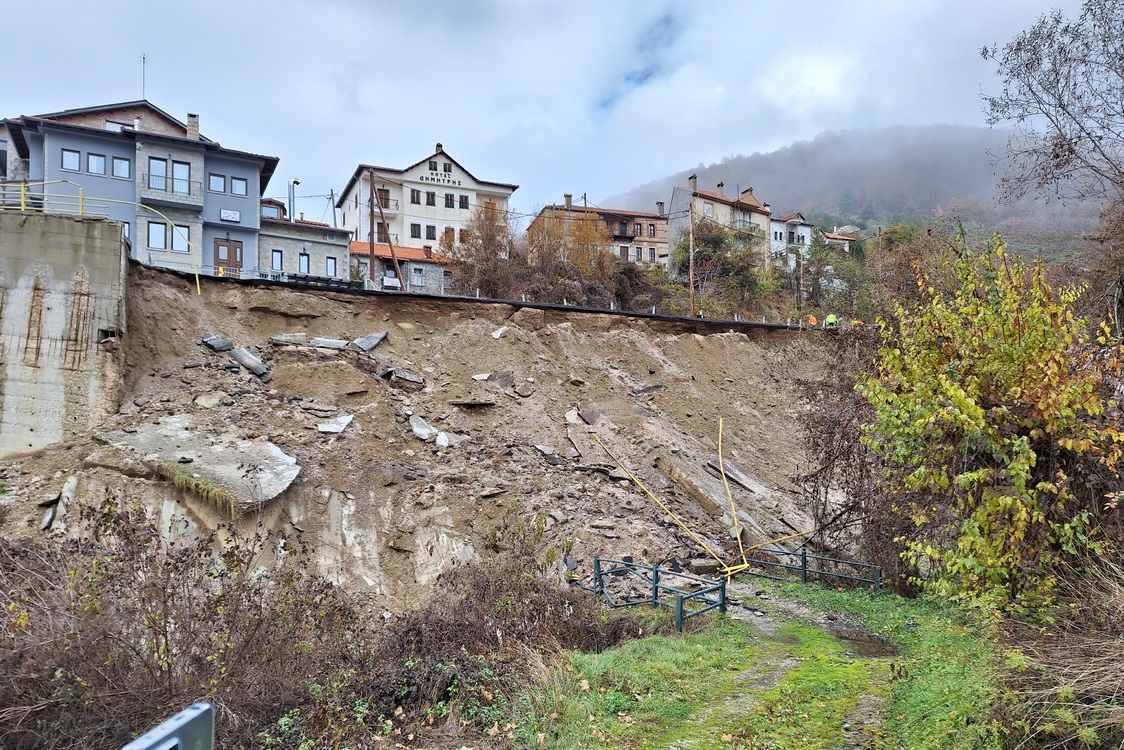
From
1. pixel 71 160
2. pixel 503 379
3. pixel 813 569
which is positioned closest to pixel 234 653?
pixel 813 569

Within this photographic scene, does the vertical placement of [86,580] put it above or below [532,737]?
above

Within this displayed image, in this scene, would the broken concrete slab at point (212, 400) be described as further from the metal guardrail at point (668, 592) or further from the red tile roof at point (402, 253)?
the red tile roof at point (402, 253)

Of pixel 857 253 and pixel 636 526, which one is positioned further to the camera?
pixel 857 253

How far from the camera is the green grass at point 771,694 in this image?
236 inches

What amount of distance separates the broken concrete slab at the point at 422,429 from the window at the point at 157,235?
23577 millimetres

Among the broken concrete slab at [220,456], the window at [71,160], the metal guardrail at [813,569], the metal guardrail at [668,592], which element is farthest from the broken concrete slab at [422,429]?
the window at [71,160]

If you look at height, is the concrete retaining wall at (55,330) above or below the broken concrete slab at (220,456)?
above

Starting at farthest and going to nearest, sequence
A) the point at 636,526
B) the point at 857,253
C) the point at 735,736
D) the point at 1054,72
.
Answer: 1. the point at 857,253
2. the point at 636,526
3. the point at 1054,72
4. the point at 735,736

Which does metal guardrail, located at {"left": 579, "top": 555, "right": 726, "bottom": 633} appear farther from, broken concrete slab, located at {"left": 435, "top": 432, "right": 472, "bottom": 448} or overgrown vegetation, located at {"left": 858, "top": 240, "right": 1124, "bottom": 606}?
broken concrete slab, located at {"left": 435, "top": 432, "right": 472, "bottom": 448}

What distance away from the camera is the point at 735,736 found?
620 centimetres

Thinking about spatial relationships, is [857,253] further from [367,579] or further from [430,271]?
[367,579]

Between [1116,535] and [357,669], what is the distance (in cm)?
763

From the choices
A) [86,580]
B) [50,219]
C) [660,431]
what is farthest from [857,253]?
[86,580]

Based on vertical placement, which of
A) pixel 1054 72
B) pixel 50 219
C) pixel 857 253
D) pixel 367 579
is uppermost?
Answer: pixel 857 253
